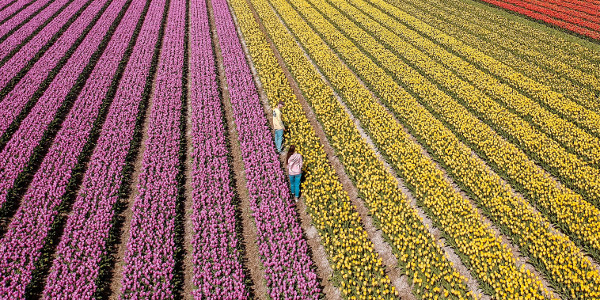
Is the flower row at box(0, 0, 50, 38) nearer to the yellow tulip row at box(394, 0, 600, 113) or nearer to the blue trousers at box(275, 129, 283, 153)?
the blue trousers at box(275, 129, 283, 153)

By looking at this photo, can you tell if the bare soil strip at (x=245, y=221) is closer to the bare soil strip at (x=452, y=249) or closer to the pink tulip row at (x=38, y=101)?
the bare soil strip at (x=452, y=249)

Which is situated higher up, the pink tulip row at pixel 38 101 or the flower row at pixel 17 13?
the flower row at pixel 17 13

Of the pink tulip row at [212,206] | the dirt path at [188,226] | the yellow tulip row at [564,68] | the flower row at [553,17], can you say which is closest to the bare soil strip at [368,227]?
the pink tulip row at [212,206]

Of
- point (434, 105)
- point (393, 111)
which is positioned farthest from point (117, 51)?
point (434, 105)

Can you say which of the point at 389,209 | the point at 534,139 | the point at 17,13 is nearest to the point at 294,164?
the point at 389,209

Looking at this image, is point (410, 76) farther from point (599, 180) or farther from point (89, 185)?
point (89, 185)

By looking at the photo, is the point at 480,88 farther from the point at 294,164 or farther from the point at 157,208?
the point at 157,208

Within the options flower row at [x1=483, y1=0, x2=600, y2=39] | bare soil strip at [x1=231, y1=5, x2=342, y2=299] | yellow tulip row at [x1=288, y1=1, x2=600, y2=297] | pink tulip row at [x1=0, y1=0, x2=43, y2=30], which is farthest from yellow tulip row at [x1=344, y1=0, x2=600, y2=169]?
pink tulip row at [x1=0, y1=0, x2=43, y2=30]
